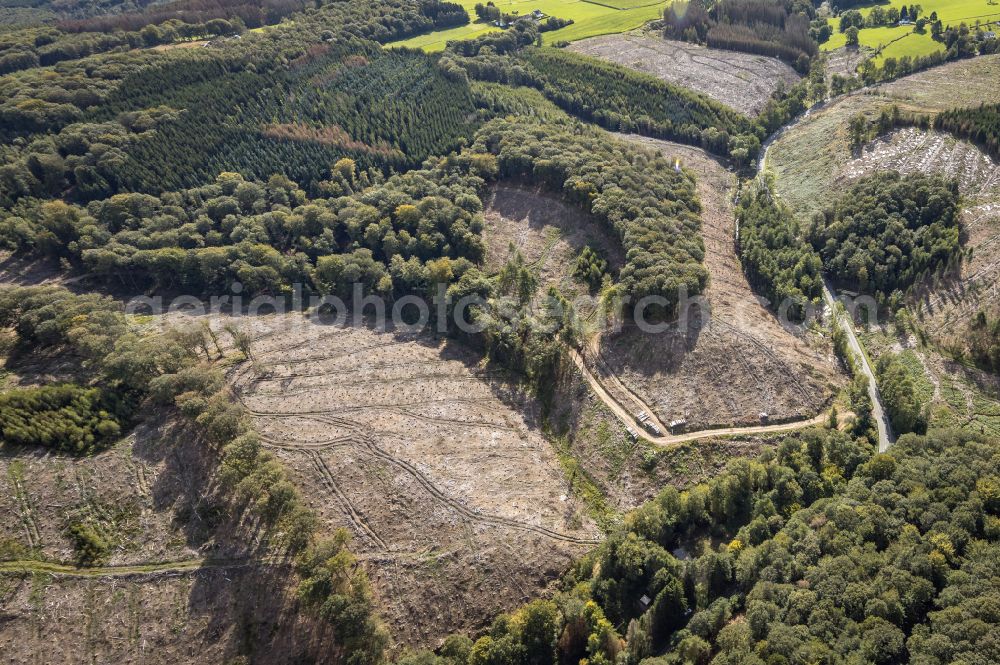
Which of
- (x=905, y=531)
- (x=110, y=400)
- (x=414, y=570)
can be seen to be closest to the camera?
(x=905, y=531)

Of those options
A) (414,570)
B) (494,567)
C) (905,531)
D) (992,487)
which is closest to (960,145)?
(992,487)

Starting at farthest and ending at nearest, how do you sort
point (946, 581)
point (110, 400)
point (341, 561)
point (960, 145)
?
point (960, 145), point (110, 400), point (341, 561), point (946, 581)

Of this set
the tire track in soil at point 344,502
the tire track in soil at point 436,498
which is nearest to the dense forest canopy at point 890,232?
the tire track in soil at point 436,498

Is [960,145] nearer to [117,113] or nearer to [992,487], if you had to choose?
[992,487]

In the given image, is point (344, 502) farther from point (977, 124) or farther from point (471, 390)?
point (977, 124)

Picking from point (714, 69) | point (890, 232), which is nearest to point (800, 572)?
point (890, 232)

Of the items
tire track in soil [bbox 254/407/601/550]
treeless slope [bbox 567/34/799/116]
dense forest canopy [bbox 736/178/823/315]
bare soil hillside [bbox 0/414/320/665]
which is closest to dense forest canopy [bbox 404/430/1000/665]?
tire track in soil [bbox 254/407/601/550]

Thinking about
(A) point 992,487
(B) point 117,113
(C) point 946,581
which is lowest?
(C) point 946,581
